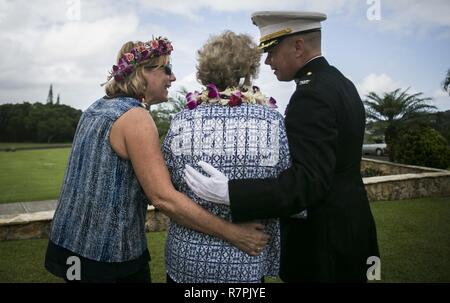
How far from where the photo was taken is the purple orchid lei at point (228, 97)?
6.14 feet

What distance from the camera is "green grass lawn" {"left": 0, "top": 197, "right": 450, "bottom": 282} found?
184 inches

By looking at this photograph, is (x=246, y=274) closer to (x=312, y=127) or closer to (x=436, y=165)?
(x=312, y=127)

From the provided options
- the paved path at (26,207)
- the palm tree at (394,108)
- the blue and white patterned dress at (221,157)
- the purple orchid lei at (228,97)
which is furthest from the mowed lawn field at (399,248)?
the palm tree at (394,108)

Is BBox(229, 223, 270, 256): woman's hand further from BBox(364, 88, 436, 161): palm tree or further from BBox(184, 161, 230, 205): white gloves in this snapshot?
BBox(364, 88, 436, 161): palm tree

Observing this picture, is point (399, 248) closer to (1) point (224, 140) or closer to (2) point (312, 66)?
(2) point (312, 66)

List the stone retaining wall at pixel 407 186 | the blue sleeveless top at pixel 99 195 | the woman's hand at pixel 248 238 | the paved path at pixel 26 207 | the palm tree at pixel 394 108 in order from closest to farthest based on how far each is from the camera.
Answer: the woman's hand at pixel 248 238
the blue sleeveless top at pixel 99 195
the stone retaining wall at pixel 407 186
the paved path at pixel 26 207
the palm tree at pixel 394 108

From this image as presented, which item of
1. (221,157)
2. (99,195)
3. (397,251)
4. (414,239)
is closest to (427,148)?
(414,239)

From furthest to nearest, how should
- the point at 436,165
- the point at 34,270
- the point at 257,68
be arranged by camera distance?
the point at 436,165, the point at 34,270, the point at 257,68

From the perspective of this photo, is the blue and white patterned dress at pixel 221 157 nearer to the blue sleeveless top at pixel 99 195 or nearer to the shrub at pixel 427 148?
the blue sleeveless top at pixel 99 195

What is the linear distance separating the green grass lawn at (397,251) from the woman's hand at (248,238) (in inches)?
108

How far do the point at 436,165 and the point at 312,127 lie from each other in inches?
492

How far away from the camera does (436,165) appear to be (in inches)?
500
